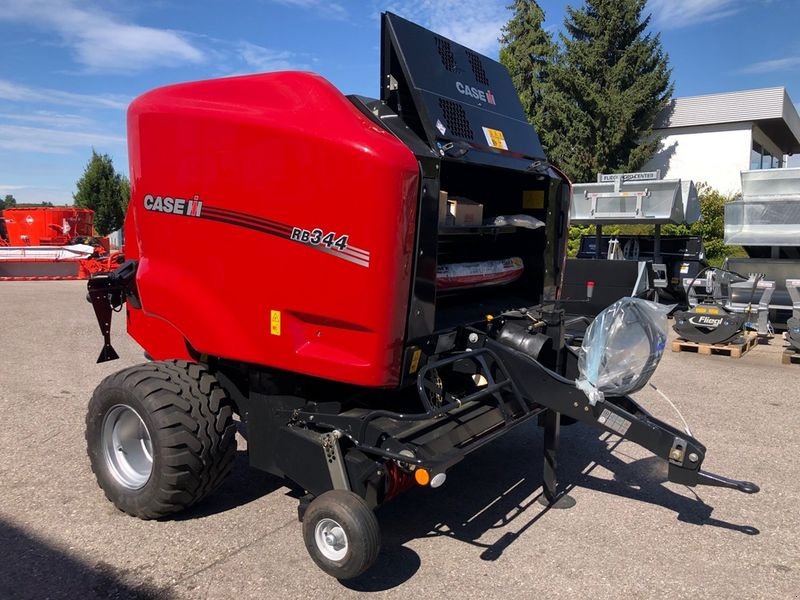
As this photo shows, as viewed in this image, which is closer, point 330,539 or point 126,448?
point 330,539

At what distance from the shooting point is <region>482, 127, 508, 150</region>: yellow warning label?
379 centimetres

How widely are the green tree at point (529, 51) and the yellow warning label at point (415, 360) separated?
26135 millimetres

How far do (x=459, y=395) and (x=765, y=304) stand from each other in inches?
294

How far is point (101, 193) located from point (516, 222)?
1327 inches

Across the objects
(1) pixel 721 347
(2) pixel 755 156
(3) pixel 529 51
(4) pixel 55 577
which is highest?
(3) pixel 529 51

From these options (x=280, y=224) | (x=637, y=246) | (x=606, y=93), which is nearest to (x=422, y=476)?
(x=280, y=224)

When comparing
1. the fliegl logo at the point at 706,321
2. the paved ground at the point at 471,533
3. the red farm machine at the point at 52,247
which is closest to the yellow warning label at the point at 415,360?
the paved ground at the point at 471,533

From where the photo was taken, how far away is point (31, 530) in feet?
11.6

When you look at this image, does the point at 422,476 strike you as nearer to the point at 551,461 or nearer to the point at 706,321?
the point at 551,461

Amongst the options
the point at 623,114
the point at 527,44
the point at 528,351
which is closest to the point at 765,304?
the point at 528,351

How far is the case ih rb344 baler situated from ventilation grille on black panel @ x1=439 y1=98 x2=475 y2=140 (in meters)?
0.02

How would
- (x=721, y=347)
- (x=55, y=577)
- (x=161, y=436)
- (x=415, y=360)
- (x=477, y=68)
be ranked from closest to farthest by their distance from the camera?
(x=55, y=577) < (x=415, y=360) < (x=161, y=436) < (x=477, y=68) < (x=721, y=347)

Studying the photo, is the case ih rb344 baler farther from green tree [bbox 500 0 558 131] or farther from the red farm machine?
green tree [bbox 500 0 558 131]

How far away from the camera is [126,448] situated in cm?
378
